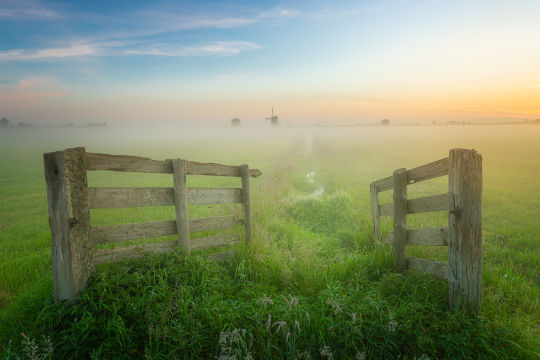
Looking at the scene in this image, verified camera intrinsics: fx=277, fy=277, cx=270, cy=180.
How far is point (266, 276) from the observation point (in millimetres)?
5336

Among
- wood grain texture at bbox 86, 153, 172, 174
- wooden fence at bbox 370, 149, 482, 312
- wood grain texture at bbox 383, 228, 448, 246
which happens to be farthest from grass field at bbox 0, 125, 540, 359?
wood grain texture at bbox 86, 153, 172, 174

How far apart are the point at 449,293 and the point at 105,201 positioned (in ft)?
18.0

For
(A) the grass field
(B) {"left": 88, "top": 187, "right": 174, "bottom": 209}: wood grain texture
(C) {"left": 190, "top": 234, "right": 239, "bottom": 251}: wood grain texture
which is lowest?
(A) the grass field

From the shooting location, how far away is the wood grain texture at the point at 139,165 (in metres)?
4.38

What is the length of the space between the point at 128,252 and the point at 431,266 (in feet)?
16.8

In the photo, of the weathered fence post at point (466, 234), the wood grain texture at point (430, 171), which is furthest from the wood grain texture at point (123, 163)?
the weathered fence post at point (466, 234)

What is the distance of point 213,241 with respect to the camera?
588cm

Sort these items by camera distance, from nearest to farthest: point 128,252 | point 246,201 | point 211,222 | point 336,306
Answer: point 336,306, point 128,252, point 211,222, point 246,201

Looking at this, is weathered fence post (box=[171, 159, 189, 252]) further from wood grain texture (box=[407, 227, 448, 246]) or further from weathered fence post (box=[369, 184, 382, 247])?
weathered fence post (box=[369, 184, 382, 247])

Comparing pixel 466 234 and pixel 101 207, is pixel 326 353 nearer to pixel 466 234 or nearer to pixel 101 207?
pixel 466 234

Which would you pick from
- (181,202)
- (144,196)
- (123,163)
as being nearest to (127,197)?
(144,196)

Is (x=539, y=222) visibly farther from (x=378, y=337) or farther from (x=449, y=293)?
(x=378, y=337)

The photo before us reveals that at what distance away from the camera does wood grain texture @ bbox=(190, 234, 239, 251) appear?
5591 millimetres

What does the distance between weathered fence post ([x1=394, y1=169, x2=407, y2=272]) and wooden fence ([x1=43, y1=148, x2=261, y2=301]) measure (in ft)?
10.4
